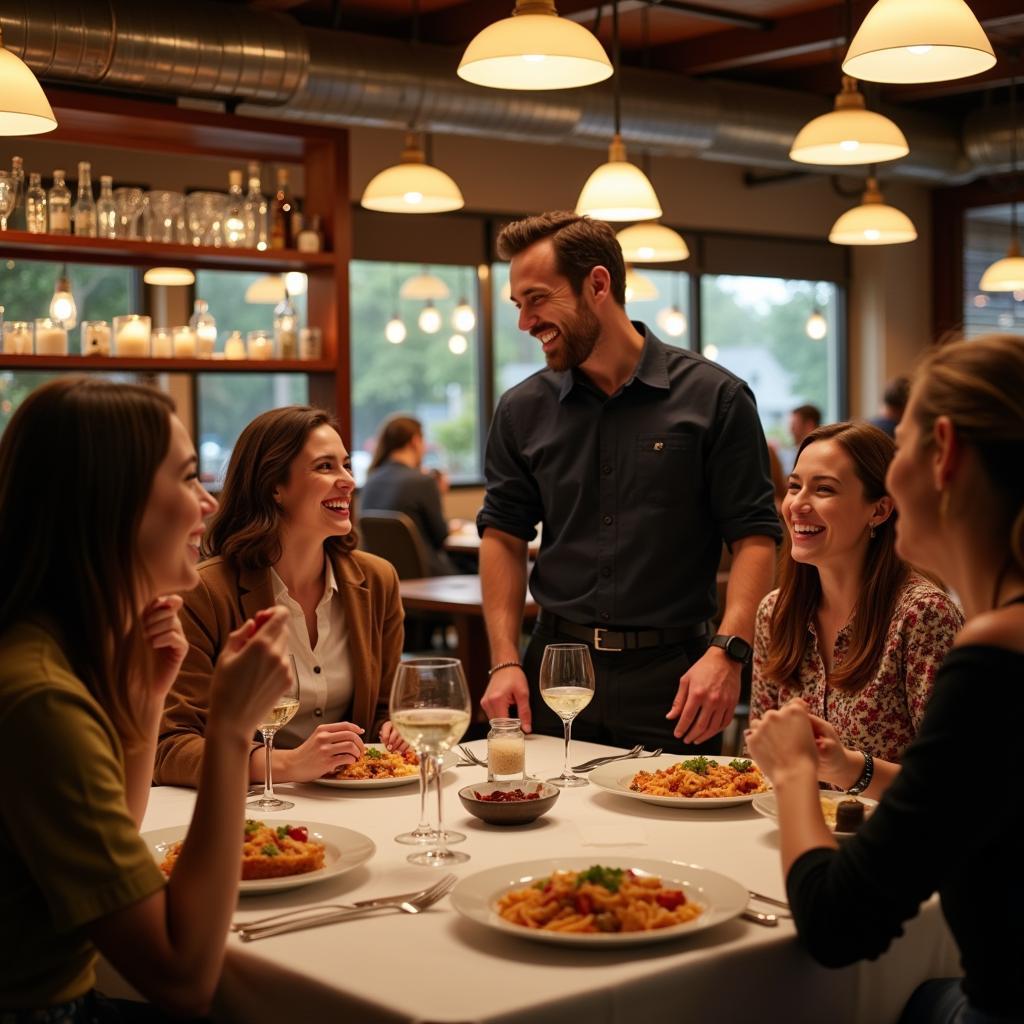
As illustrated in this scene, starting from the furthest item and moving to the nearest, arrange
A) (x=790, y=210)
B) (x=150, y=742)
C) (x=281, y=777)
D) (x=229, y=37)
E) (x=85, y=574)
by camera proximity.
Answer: (x=790, y=210), (x=229, y=37), (x=281, y=777), (x=150, y=742), (x=85, y=574)

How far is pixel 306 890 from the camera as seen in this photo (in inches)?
74.2

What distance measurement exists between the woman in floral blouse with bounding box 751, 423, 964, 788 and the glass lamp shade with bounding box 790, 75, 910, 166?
188cm

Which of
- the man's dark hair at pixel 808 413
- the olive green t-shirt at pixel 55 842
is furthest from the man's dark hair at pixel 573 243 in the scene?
the man's dark hair at pixel 808 413

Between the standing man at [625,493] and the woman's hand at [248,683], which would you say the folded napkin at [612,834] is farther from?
the standing man at [625,493]

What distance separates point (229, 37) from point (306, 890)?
15.0 feet

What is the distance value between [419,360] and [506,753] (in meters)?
7.52

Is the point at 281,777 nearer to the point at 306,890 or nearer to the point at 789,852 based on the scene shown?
the point at 306,890

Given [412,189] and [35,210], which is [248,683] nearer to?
[412,189]

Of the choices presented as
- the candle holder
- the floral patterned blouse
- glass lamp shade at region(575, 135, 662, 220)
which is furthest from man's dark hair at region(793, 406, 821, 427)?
the floral patterned blouse

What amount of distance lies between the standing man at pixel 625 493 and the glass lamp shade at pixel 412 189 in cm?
184

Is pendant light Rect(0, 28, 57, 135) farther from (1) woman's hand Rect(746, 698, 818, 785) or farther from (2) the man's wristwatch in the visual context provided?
(1) woman's hand Rect(746, 698, 818, 785)

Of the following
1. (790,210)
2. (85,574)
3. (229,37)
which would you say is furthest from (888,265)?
(85,574)

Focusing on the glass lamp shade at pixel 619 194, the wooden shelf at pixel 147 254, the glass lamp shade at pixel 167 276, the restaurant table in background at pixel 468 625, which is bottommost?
the restaurant table in background at pixel 468 625

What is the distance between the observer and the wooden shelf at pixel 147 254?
5.25 meters
